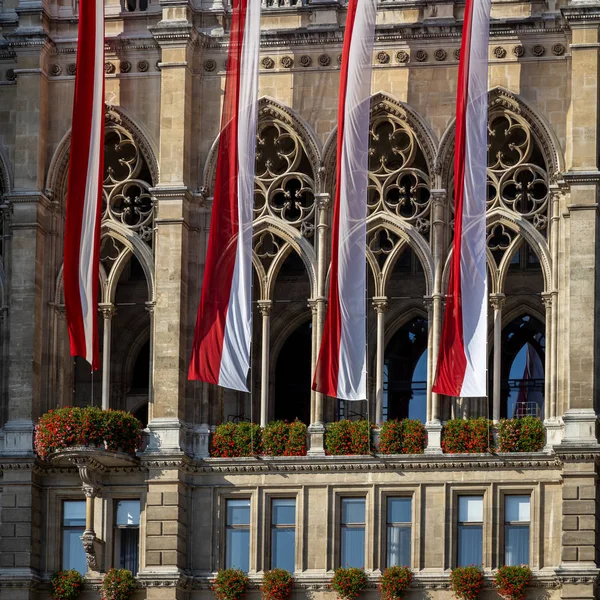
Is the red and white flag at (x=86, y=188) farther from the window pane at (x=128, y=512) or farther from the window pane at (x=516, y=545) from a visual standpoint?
the window pane at (x=516, y=545)

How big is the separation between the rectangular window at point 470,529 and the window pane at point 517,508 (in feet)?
2.29

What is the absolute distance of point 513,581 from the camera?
6662 cm

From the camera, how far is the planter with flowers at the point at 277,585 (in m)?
67.8

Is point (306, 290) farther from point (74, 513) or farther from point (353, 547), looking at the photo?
point (74, 513)

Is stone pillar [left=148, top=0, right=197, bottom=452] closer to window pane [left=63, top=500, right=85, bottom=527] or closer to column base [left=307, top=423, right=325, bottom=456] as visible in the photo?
window pane [left=63, top=500, right=85, bottom=527]

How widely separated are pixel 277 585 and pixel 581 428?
851 centimetres

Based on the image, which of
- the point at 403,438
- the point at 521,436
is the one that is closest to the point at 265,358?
the point at 403,438

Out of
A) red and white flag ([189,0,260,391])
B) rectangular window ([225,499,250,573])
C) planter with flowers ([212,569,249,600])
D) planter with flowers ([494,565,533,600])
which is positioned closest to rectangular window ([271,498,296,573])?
rectangular window ([225,499,250,573])

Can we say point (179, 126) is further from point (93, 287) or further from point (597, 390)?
point (597, 390)

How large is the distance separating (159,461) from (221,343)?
358cm

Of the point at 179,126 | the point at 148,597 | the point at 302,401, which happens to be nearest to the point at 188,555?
the point at 148,597

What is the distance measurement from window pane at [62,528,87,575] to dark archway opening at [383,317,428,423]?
900cm

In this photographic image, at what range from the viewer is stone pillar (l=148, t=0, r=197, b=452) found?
227 feet

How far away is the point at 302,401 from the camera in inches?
2904
